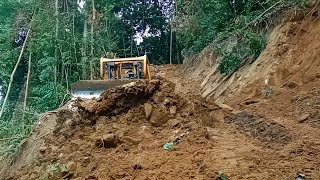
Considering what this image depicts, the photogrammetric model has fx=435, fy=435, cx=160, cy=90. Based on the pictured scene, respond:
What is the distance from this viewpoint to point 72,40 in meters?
16.7

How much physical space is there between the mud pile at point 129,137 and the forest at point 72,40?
2.32 m

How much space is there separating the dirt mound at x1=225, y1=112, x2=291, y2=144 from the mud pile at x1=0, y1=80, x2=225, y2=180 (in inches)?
16.3

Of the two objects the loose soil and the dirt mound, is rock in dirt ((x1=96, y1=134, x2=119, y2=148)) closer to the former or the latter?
the loose soil

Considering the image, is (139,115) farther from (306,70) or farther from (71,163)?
(306,70)

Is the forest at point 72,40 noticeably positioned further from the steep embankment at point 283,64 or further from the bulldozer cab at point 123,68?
the bulldozer cab at point 123,68

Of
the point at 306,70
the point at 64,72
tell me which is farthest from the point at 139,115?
the point at 64,72

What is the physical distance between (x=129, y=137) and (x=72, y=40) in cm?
1068

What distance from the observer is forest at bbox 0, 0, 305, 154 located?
10219 mm

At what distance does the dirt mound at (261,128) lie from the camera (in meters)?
6.42

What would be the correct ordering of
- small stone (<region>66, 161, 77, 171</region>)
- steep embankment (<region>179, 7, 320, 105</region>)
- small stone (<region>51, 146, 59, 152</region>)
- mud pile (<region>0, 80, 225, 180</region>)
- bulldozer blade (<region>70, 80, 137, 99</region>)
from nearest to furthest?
1. mud pile (<region>0, 80, 225, 180</region>)
2. small stone (<region>66, 161, 77, 171</region>)
3. small stone (<region>51, 146, 59, 152</region>)
4. steep embankment (<region>179, 7, 320, 105</region>)
5. bulldozer blade (<region>70, 80, 137, 99</region>)

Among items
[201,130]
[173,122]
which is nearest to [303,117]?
[201,130]

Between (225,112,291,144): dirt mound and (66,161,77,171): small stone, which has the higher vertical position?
(225,112,291,144): dirt mound

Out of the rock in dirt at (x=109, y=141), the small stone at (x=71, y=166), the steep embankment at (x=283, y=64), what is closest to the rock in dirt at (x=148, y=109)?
the rock in dirt at (x=109, y=141)

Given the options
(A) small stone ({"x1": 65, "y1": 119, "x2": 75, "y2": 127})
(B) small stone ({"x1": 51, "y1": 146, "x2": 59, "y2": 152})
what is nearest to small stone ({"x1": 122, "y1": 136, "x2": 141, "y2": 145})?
(B) small stone ({"x1": 51, "y1": 146, "x2": 59, "y2": 152})
